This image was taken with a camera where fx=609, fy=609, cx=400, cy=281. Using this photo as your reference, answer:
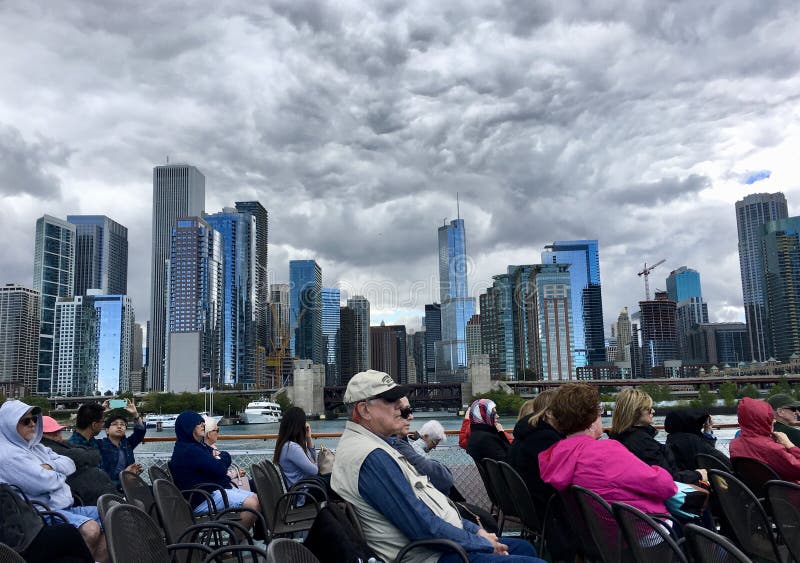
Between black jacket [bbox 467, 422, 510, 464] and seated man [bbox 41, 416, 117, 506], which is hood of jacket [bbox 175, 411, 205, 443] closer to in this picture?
seated man [bbox 41, 416, 117, 506]

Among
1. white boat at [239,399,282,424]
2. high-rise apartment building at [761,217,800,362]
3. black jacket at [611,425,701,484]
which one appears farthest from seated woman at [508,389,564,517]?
high-rise apartment building at [761,217,800,362]

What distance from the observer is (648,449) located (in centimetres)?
429

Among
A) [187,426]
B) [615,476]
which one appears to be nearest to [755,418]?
[615,476]

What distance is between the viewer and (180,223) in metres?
190

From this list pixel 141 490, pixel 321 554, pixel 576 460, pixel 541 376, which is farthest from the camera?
pixel 541 376

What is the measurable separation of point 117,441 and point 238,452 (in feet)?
7.85

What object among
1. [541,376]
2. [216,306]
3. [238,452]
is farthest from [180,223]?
[238,452]

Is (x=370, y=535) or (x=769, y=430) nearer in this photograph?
(x=370, y=535)

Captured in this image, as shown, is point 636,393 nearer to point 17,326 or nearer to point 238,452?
point 238,452

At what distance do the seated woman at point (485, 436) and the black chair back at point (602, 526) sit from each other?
244cm

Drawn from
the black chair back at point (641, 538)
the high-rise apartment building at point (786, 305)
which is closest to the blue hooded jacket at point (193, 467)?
the black chair back at point (641, 538)

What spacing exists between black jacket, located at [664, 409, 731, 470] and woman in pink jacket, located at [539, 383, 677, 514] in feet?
6.39

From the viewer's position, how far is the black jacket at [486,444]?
5655 millimetres

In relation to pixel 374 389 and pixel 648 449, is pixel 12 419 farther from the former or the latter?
pixel 648 449
